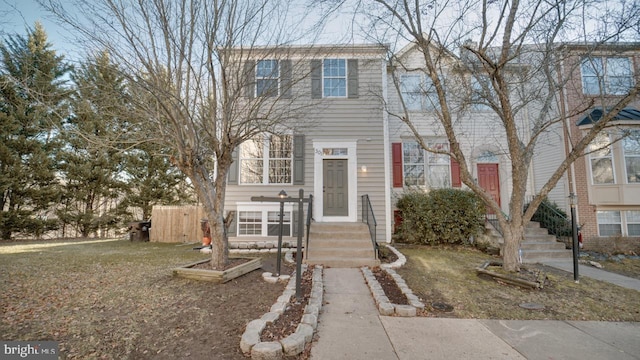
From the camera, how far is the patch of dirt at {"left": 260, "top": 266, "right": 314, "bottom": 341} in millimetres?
2742

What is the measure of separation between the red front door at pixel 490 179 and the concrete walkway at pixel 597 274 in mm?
3070

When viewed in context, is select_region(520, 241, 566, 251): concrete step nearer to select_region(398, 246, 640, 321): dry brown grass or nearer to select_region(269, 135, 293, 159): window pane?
select_region(398, 246, 640, 321): dry brown grass

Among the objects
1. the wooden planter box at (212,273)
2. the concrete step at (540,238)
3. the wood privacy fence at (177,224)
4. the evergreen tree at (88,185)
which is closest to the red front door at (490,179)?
the concrete step at (540,238)

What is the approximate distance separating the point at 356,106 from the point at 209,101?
501cm

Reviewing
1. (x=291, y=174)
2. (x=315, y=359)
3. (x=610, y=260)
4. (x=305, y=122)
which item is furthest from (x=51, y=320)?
(x=610, y=260)

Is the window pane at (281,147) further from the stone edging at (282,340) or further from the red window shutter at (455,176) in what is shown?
the red window shutter at (455,176)

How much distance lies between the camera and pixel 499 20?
482 cm

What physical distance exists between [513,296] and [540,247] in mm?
4700

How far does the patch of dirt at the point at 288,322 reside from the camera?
2742 mm

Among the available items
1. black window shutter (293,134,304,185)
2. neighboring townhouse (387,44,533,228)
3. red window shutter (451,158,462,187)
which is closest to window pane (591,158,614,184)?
neighboring townhouse (387,44,533,228)

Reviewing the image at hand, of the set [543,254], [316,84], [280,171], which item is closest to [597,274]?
[543,254]

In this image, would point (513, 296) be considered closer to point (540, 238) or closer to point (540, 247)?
point (540, 247)

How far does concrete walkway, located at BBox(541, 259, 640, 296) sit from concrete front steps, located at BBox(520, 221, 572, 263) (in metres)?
0.18

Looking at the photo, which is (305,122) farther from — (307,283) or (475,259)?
(475,259)
